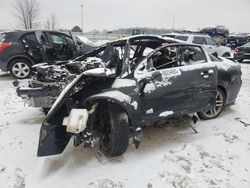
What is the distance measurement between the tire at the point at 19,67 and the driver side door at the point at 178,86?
544cm

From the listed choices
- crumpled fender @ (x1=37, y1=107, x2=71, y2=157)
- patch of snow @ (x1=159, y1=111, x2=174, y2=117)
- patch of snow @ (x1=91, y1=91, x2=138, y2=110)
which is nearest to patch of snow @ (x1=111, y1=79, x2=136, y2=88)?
patch of snow @ (x1=91, y1=91, x2=138, y2=110)

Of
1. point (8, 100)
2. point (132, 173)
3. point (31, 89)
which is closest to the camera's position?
point (132, 173)

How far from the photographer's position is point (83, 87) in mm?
3410

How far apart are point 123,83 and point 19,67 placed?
579 centimetres

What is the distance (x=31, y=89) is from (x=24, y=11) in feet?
81.1

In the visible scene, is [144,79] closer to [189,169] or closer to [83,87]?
[83,87]

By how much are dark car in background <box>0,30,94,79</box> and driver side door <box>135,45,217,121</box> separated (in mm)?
4498

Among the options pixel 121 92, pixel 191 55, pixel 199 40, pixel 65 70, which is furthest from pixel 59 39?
pixel 199 40

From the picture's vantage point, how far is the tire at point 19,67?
796 cm

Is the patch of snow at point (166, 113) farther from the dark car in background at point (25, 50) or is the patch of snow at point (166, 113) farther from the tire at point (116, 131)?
the dark car in background at point (25, 50)

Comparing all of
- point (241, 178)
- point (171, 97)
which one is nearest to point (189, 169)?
point (241, 178)

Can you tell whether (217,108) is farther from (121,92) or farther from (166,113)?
(121,92)

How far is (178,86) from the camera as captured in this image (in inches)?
151

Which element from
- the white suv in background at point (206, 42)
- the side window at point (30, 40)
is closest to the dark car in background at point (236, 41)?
the white suv in background at point (206, 42)
